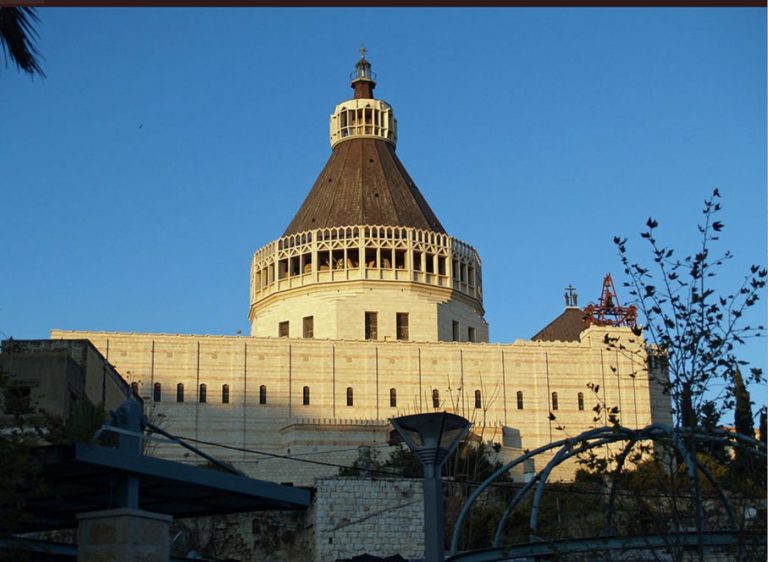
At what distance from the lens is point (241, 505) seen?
1536cm

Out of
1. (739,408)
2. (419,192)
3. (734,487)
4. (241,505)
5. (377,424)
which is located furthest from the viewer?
(419,192)

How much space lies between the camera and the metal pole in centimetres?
1369

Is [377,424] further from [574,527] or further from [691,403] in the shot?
[691,403]

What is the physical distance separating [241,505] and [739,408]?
24.5 feet

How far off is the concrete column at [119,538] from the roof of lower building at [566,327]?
9200 centimetres

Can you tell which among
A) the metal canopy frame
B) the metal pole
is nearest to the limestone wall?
the metal canopy frame

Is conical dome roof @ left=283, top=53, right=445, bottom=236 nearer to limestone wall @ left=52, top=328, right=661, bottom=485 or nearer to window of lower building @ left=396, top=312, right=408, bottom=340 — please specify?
window of lower building @ left=396, top=312, right=408, bottom=340

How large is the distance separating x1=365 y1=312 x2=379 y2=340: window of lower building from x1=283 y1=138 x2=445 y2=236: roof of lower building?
6386mm

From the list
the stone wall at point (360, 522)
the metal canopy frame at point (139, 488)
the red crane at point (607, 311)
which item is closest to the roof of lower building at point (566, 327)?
the red crane at point (607, 311)

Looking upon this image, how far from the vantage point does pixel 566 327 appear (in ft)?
354

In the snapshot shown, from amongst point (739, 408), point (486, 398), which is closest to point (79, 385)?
point (739, 408)

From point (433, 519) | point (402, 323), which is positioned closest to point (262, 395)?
point (402, 323)

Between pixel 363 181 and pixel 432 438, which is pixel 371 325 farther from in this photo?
pixel 432 438

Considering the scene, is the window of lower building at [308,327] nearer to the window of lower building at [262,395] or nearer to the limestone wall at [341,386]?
the limestone wall at [341,386]
